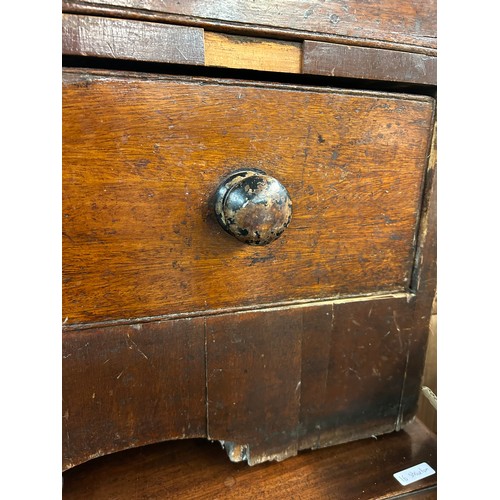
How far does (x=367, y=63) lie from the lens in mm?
526

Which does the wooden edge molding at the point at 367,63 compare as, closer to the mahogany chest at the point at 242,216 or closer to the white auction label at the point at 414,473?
the mahogany chest at the point at 242,216

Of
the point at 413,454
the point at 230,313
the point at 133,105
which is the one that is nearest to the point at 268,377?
the point at 230,313

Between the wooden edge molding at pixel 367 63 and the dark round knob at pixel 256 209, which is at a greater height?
the wooden edge molding at pixel 367 63

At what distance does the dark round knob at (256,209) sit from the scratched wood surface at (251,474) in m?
0.32

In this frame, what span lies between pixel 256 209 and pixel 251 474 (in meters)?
0.36

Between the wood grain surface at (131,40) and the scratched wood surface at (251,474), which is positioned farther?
the scratched wood surface at (251,474)

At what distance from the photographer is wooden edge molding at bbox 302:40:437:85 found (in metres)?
0.50

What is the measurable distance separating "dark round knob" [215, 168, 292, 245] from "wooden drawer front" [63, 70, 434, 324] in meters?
0.04

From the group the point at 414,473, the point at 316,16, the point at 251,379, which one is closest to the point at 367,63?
the point at 316,16

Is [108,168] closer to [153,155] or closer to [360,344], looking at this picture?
[153,155]

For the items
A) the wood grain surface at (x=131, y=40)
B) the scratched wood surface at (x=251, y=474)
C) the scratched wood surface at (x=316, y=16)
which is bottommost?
the scratched wood surface at (x=251, y=474)

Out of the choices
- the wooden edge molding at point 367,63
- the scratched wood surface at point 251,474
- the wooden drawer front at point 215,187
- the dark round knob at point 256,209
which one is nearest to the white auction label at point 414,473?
the scratched wood surface at point 251,474

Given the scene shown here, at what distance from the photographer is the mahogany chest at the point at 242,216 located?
1.50ft

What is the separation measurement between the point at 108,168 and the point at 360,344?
39 centimetres
